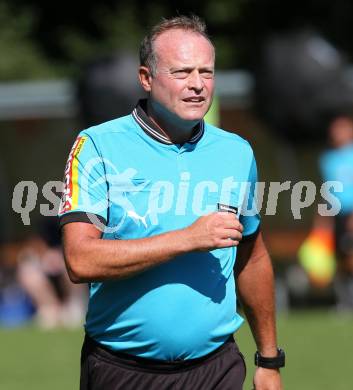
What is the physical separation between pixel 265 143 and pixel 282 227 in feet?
3.93

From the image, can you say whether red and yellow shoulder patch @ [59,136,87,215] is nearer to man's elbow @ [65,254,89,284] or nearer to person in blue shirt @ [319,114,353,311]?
man's elbow @ [65,254,89,284]

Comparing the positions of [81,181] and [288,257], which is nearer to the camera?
[81,181]

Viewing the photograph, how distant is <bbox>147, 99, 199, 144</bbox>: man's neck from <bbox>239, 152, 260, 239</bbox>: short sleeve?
0.32 metres

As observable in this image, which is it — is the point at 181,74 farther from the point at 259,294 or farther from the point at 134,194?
the point at 259,294

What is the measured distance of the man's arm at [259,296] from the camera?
16.4 feet

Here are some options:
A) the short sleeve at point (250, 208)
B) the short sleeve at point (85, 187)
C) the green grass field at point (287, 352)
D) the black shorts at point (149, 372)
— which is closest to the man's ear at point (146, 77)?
the short sleeve at point (85, 187)

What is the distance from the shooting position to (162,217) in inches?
181

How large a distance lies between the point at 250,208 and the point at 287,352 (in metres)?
5.84

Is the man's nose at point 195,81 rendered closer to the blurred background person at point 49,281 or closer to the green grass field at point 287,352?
the green grass field at point 287,352

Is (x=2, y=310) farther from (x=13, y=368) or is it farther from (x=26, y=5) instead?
(x=26, y=5)

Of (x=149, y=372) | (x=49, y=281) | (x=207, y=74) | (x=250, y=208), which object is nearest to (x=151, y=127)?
(x=207, y=74)

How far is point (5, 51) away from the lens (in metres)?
23.4

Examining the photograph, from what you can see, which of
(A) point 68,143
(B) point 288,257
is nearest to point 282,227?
(B) point 288,257

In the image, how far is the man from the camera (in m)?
4.55
